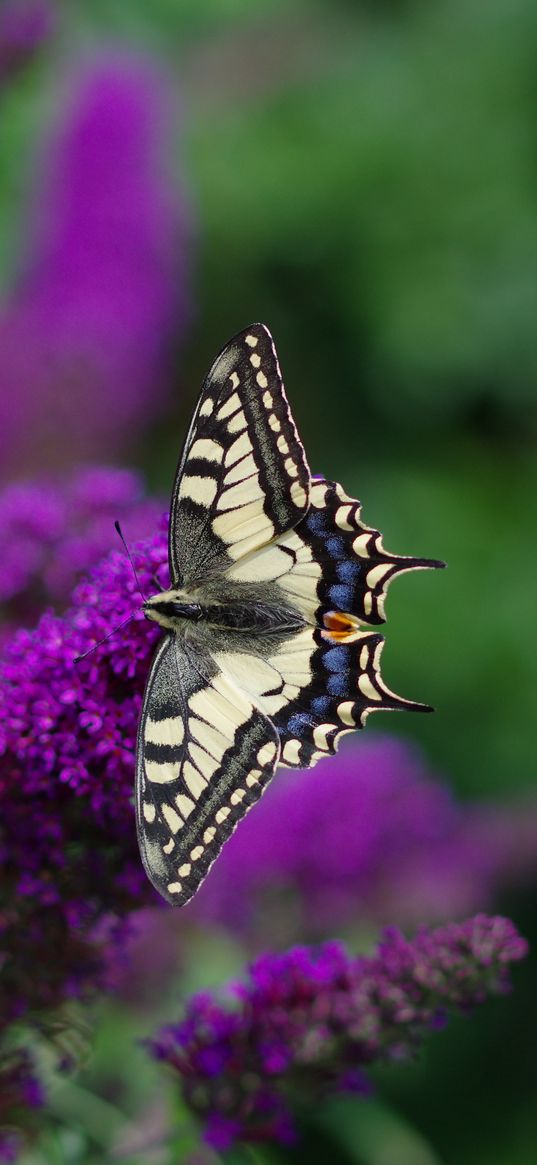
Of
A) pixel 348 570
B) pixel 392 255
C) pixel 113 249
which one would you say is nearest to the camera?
pixel 348 570

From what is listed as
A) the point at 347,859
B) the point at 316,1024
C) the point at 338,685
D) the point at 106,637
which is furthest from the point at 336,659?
the point at 347,859

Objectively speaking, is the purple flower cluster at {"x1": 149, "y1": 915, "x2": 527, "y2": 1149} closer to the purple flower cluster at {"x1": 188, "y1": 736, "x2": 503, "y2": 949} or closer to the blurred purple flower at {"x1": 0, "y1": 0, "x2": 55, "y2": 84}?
the purple flower cluster at {"x1": 188, "y1": 736, "x2": 503, "y2": 949}

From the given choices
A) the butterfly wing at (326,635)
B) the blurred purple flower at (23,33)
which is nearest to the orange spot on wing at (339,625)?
the butterfly wing at (326,635)

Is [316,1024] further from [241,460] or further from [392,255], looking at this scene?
[392,255]

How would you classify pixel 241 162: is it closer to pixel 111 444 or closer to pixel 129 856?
pixel 111 444

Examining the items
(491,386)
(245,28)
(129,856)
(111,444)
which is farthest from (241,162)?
(129,856)

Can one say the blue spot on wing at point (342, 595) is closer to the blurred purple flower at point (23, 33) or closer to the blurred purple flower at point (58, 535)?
the blurred purple flower at point (58, 535)
